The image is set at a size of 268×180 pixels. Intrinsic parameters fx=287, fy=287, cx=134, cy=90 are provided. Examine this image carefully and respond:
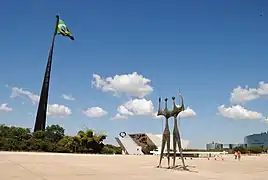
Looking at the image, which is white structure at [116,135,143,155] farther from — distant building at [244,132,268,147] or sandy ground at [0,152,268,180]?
distant building at [244,132,268,147]

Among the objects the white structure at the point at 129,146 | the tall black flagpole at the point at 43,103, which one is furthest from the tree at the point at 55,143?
the white structure at the point at 129,146

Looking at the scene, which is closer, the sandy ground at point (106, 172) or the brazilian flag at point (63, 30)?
the sandy ground at point (106, 172)

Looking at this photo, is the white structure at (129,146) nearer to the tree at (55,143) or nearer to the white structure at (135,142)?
the white structure at (135,142)

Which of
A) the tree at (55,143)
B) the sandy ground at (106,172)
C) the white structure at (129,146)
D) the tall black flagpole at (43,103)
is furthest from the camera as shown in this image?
the white structure at (129,146)

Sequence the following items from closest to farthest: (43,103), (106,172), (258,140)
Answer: (106,172) → (43,103) → (258,140)

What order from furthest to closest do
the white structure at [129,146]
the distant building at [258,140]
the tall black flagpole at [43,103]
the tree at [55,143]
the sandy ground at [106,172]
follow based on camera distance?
1. the distant building at [258,140]
2. the white structure at [129,146]
3. the tall black flagpole at [43,103]
4. the tree at [55,143]
5. the sandy ground at [106,172]

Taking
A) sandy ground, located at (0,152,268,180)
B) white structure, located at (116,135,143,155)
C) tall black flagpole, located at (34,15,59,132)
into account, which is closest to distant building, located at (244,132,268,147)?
white structure, located at (116,135,143,155)

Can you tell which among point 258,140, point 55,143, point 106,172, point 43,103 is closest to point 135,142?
point 55,143

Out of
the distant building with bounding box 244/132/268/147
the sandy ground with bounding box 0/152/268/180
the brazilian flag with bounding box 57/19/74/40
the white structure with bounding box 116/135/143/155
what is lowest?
the sandy ground with bounding box 0/152/268/180

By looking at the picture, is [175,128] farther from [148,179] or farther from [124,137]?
[124,137]

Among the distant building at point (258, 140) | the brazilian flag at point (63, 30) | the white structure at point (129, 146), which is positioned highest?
the brazilian flag at point (63, 30)

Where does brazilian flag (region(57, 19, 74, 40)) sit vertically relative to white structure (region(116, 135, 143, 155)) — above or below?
above

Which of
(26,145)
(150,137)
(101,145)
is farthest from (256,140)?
(26,145)

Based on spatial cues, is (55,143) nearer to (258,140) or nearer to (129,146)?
(129,146)
